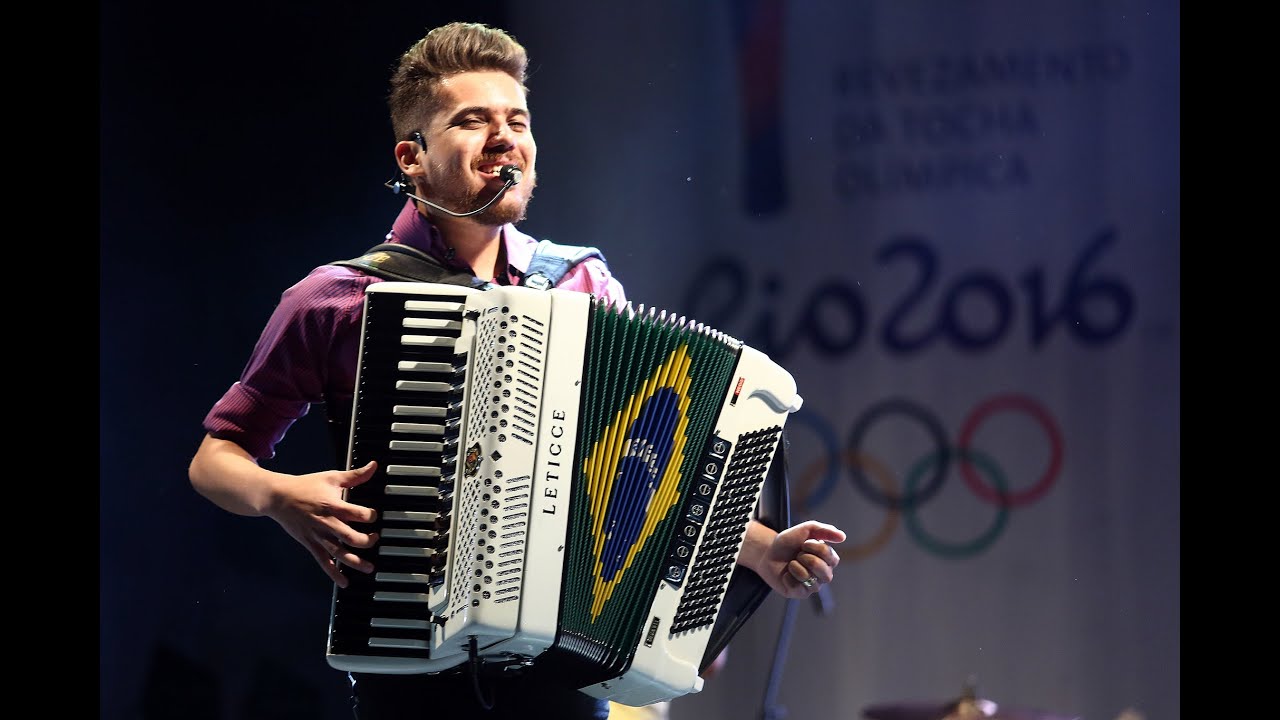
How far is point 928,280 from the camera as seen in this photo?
3742 millimetres

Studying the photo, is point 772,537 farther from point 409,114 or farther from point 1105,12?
point 1105,12

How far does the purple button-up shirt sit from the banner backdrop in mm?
1772

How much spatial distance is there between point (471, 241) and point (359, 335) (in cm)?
28

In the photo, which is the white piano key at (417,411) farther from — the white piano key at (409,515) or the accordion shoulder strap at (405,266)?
the accordion shoulder strap at (405,266)

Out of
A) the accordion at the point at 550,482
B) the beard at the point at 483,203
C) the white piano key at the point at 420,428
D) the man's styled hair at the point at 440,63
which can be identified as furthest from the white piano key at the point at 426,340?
the man's styled hair at the point at 440,63

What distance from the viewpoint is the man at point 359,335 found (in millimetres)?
1975

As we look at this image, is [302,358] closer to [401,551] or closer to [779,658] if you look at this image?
[401,551]

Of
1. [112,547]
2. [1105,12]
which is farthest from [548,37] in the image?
[112,547]

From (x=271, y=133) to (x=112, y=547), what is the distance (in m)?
1.29

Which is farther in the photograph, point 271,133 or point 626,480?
point 271,133

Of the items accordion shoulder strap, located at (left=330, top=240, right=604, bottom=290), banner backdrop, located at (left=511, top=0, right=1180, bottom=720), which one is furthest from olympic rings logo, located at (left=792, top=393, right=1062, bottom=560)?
accordion shoulder strap, located at (left=330, top=240, right=604, bottom=290)

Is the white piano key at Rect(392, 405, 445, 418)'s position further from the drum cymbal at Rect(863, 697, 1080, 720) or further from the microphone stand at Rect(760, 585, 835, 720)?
the drum cymbal at Rect(863, 697, 1080, 720)

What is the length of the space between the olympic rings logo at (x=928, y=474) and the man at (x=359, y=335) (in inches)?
63.7

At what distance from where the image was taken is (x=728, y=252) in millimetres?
3834
